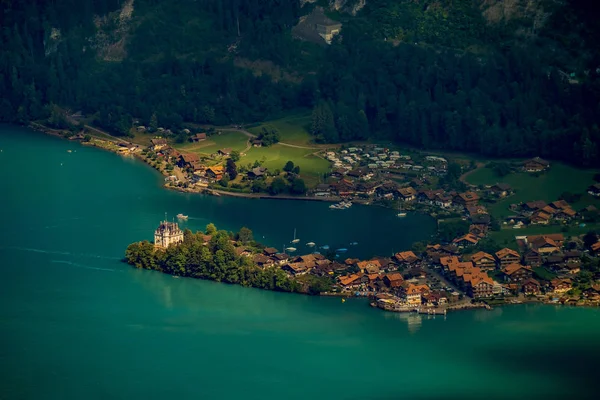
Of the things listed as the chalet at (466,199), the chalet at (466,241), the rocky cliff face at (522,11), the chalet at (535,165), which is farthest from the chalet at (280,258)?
the rocky cliff face at (522,11)

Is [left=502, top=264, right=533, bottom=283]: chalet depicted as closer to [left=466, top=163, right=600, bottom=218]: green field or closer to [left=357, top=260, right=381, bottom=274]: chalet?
[left=357, top=260, right=381, bottom=274]: chalet

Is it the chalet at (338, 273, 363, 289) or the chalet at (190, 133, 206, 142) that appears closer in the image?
the chalet at (338, 273, 363, 289)

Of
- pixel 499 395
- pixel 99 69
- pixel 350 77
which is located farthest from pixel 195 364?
pixel 99 69

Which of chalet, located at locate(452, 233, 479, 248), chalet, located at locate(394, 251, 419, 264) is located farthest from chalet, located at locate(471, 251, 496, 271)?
chalet, located at locate(394, 251, 419, 264)

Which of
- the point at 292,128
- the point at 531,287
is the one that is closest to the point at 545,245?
the point at 531,287

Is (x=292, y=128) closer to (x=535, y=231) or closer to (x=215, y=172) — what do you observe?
(x=215, y=172)

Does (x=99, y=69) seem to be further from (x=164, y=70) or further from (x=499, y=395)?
(x=499, y=395)
